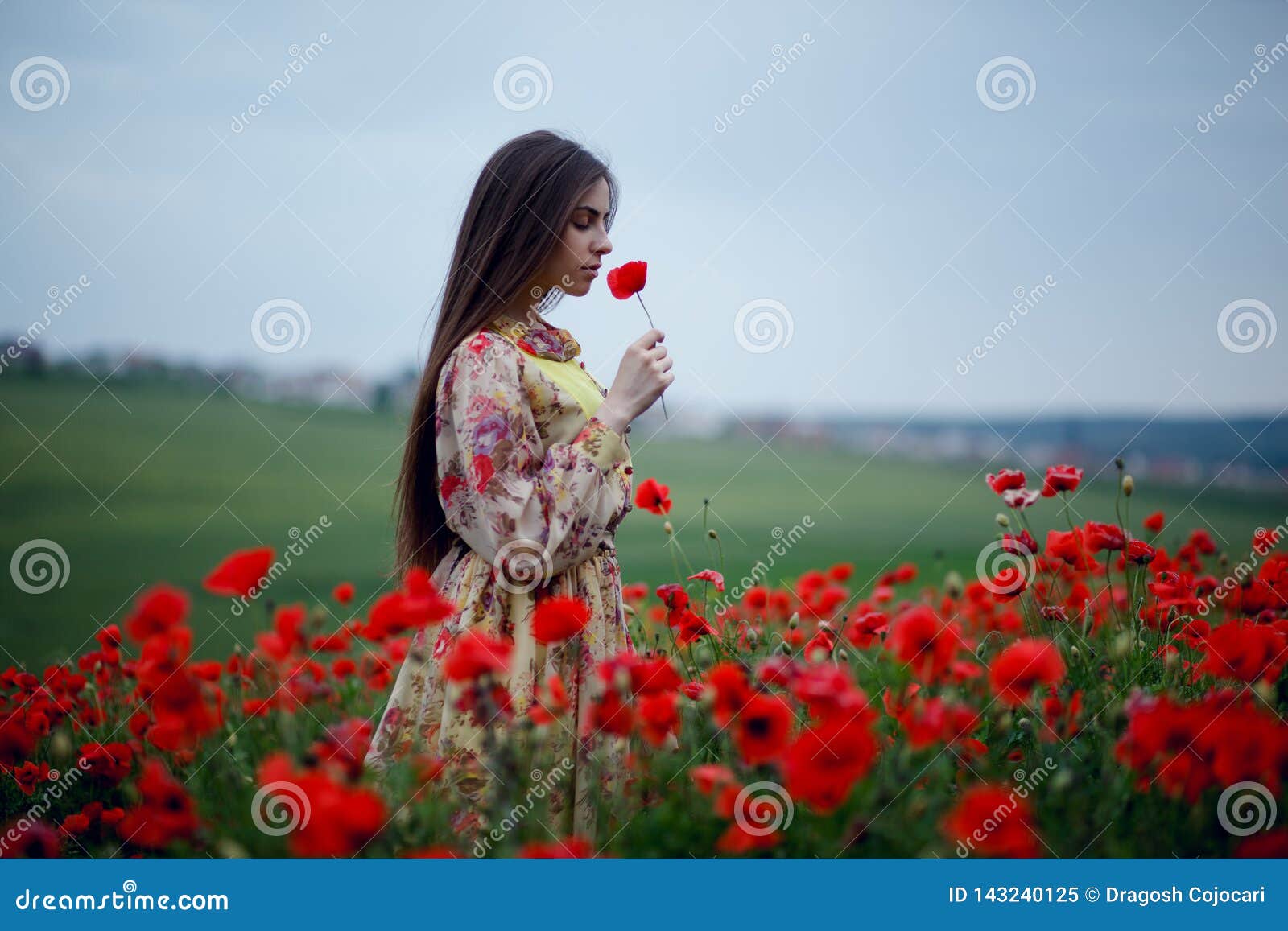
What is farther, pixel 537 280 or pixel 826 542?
pixel 826 542

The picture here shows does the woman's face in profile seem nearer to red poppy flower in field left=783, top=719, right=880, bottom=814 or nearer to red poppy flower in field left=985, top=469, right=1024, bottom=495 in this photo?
red poppy flower in field left=985, top=469, right=1024, bottom=495

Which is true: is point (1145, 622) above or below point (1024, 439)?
below

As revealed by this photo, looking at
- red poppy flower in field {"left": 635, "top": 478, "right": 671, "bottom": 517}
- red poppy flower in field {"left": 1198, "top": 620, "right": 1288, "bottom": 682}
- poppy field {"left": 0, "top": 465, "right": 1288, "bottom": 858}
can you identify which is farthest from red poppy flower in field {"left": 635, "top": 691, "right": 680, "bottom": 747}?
red poppy flower in field {"left": 1198, "top": 620, "right": 1288, "bottom": 682}

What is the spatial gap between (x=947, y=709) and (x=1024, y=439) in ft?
16.5

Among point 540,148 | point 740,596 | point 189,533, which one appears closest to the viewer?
point 540,148

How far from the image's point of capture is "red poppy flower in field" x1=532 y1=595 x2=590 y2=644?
1.58m

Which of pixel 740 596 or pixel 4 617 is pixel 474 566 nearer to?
pixel 740 596

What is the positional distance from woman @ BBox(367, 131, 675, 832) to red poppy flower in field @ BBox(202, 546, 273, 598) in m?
0.43

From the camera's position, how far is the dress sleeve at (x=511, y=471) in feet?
5.74

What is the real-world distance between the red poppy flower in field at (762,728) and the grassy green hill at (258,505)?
1309 mm

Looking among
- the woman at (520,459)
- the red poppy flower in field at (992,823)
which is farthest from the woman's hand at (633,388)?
the red poppy flower in field at (992,823)

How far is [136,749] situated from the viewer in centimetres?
204

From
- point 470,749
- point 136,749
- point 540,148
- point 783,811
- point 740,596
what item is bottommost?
point 136,749

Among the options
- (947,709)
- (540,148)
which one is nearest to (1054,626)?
(947,709)
